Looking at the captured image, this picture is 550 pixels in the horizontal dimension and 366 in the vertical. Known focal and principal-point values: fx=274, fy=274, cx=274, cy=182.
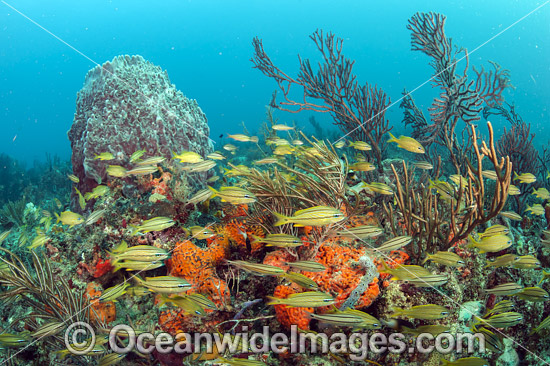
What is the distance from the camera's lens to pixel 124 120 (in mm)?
5246

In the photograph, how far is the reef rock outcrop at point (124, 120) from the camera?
5055 mm

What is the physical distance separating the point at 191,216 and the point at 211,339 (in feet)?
6.26

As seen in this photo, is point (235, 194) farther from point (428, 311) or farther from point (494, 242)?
point (494, 242)

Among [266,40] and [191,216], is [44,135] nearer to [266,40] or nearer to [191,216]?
[266,40]

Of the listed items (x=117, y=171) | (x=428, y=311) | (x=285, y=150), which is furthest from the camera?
(x=285, y=150)

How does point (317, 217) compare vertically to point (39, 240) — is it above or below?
above

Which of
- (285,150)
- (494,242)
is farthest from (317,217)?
(285,150)

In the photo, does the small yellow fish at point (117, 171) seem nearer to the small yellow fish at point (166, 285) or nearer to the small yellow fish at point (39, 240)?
the small yellow fish at point (39, 240)

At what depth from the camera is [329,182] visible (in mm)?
3062

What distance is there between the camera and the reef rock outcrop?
5.05 meters

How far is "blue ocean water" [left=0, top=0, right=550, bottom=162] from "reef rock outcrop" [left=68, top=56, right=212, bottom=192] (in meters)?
87.8

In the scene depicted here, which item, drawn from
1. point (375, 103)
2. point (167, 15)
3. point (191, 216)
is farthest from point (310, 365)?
point (167, 15)

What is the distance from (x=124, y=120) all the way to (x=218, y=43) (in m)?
123

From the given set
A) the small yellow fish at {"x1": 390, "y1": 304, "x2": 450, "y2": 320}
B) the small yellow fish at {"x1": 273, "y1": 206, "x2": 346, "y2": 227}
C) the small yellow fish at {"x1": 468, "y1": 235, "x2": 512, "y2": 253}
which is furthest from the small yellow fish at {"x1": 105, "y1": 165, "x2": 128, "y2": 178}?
the small yellow fish at {"x1": 468, "y1": 235, "x2": 512, "y2": 253}
